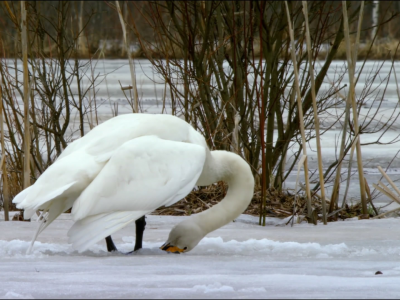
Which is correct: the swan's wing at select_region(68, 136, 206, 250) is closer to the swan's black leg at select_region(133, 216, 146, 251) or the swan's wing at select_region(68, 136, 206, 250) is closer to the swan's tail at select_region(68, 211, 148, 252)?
the swan's tail at select_region(68, 211, 148, 252)

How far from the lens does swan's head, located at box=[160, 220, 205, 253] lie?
154 inches

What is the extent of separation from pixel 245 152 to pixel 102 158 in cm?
233

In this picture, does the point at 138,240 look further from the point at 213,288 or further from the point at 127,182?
the point at 213,288

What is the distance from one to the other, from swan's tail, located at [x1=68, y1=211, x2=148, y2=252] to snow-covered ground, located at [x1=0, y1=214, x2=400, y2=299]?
0.28 ft

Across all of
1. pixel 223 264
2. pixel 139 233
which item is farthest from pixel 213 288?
pixel 139 233

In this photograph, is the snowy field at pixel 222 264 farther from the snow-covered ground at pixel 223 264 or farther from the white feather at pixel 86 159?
the white feather at pixel 86 159

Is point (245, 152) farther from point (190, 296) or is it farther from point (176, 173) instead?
point (190, 296)

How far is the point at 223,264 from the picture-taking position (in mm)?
3406

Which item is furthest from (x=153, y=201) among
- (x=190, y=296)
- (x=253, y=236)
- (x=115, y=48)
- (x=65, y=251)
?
(x=115, y=48)

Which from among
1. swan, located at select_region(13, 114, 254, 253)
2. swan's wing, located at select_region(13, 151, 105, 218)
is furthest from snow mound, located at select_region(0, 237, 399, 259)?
swan's wing, located at select_region(13, 151, 105, 218)

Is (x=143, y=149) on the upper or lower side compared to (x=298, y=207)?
upper

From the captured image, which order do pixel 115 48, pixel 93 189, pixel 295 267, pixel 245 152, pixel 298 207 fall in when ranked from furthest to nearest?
1. pixel 115 48
2. pixel 245 152
3. pixel 298 207
4. pixel 93 189
5. pixel 295 267

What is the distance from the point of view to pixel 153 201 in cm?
389

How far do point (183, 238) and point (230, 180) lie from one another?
2.00ft
